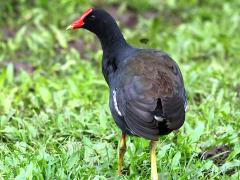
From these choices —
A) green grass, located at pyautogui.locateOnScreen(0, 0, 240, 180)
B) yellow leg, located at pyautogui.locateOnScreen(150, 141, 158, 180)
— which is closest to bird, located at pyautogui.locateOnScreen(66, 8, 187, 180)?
yellow leg, located at pyautogui.locateOnScreen(150, 141, 158, 180)

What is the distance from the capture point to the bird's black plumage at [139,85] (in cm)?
492

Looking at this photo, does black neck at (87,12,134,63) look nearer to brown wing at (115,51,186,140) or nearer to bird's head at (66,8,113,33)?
bird's head at (66,8,113,33)

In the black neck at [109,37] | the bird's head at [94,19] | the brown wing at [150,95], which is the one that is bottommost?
the brown wing at [150,95]

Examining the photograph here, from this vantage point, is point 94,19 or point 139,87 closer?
point 139,87

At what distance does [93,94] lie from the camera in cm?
752

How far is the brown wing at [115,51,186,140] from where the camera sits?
16.1 feet

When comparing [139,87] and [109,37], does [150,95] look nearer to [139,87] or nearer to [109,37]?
[139,87]

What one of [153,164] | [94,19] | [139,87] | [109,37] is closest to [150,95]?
[139,87]

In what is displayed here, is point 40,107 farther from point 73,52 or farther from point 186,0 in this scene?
point 186,0

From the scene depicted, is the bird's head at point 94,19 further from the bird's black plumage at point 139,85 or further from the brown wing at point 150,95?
the brown wing at point 150,95

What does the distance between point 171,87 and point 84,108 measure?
2.18m

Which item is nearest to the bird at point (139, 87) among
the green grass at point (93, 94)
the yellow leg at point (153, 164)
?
the yellow leg at point (153, 164)

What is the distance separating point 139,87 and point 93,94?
8.01 feet

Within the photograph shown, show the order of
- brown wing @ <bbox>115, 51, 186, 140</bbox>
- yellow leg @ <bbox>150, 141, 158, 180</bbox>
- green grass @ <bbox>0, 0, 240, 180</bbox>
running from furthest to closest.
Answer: green grass @ <bbox>0, 0, 240, 180</bbox> < yellow leg @ <bbox>150, 141, 158, 180</bbox> < brown wing @ <bbox>115, 51, 186, 140</bbox>
